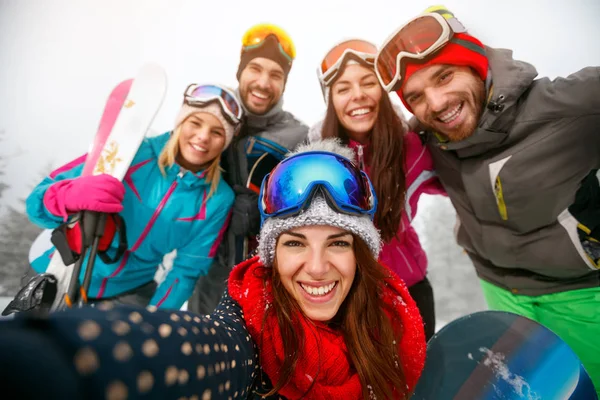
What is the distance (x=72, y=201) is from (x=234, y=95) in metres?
1.85

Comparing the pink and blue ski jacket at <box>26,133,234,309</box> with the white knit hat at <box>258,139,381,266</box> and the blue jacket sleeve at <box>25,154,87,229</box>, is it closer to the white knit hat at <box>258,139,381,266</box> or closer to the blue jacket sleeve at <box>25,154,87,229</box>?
the blue jacket sleeve at <box>25,154,87,229</box>

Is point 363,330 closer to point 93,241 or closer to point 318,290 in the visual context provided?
point 318,290

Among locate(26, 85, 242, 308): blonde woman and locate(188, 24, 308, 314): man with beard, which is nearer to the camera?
locate(26, 85, 242, 308): blonde woman

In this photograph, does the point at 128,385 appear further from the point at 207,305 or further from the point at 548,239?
the point at 207,305

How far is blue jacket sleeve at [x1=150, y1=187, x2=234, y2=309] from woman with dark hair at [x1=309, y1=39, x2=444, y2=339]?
1.23m

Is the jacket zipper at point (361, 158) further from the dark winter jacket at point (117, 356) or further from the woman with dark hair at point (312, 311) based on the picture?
the dark winter jacket at point (117, 356)

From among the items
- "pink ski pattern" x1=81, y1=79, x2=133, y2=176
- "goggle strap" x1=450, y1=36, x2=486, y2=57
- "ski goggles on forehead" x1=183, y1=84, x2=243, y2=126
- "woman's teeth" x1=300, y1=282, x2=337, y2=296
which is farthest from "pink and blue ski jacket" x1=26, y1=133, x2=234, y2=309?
"goggle strap" x1=450, y1=36, x2=486, y2=57

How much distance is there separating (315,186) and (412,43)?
1.56 metres

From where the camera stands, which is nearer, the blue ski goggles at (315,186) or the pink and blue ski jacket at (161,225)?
the blue ski goggles at (315,186)

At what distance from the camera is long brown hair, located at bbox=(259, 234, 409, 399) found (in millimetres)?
1461

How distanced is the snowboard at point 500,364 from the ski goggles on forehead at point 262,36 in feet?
11.9

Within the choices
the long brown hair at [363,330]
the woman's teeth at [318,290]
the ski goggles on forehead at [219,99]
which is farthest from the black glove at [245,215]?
the woman's teeth at [318,290]

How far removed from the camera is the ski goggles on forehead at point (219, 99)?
10.0 ft

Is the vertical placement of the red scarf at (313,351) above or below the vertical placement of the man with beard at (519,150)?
below
